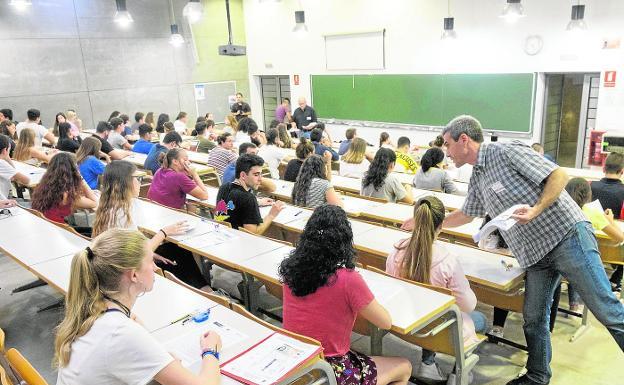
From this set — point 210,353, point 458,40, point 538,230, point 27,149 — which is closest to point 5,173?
point 27,149

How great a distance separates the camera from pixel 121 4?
29.0ft

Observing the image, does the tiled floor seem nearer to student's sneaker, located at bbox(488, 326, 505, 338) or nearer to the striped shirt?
student's sneaker, located at bbox(488, 326, 505, 338)

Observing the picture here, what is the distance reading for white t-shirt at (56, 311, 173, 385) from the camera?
1.70 meters

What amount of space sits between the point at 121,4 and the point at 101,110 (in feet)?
12.2

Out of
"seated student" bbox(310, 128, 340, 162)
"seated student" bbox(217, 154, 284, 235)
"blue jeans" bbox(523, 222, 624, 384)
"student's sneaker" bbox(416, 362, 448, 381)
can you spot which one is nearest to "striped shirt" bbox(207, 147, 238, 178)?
"seated student" bbox(310, 128, 340, 162)

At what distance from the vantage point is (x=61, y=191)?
14.7 ft

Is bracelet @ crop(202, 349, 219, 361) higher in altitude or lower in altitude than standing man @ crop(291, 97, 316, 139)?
lower

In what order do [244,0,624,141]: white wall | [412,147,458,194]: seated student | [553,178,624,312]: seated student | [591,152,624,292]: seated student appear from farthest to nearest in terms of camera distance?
1. [244,0,624,141]: white wall
2. [412,147,458,194]: seated student
3. [591,152,624,292]: seated student
4. [553,178,624,312]: seated student

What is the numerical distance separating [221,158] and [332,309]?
4.89 metres

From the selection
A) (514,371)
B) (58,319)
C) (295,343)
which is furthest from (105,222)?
(514,371)

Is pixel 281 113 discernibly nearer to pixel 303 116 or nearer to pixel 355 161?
pixel 303 116

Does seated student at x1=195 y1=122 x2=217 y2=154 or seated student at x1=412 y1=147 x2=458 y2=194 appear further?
seated student at x1=195 y1=122 x2=217 y2=154

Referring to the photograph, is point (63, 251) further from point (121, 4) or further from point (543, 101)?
point (543, 101)

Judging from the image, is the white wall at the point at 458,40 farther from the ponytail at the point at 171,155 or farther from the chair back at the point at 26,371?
the chair back at the point at 26,371
